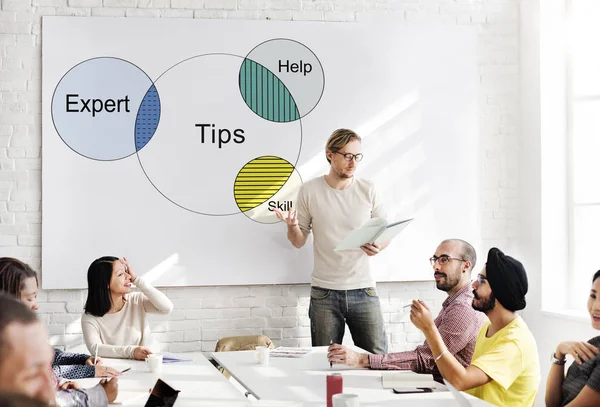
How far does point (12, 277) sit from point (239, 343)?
83.9 inches

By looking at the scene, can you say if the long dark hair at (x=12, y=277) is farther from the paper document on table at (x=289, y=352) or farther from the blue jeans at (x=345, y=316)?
the blue jeans at (x=345, y=316)

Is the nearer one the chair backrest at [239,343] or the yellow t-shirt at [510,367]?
the yellow t-shirt at [510,367]

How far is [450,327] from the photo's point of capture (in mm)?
3730

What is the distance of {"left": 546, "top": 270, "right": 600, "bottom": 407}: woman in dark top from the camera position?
9.87 ft

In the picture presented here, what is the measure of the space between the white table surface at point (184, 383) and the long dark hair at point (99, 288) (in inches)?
18.4

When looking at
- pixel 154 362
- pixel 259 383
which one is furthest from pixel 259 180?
pixel 259 383

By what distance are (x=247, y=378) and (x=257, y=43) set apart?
9.14 ft

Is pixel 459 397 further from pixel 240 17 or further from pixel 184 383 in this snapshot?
pixel 240 17

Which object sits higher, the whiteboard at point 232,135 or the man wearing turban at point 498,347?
the whiteboard at point 232,135

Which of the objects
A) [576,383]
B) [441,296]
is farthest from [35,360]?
[441,296]

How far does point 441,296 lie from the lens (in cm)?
588

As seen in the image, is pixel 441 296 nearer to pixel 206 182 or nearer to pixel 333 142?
pixel 333 142

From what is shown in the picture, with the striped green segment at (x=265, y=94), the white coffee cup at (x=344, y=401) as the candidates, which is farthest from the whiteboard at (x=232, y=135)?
the white coffee cup at (x=344, y=401)

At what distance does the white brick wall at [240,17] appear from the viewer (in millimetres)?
5305
